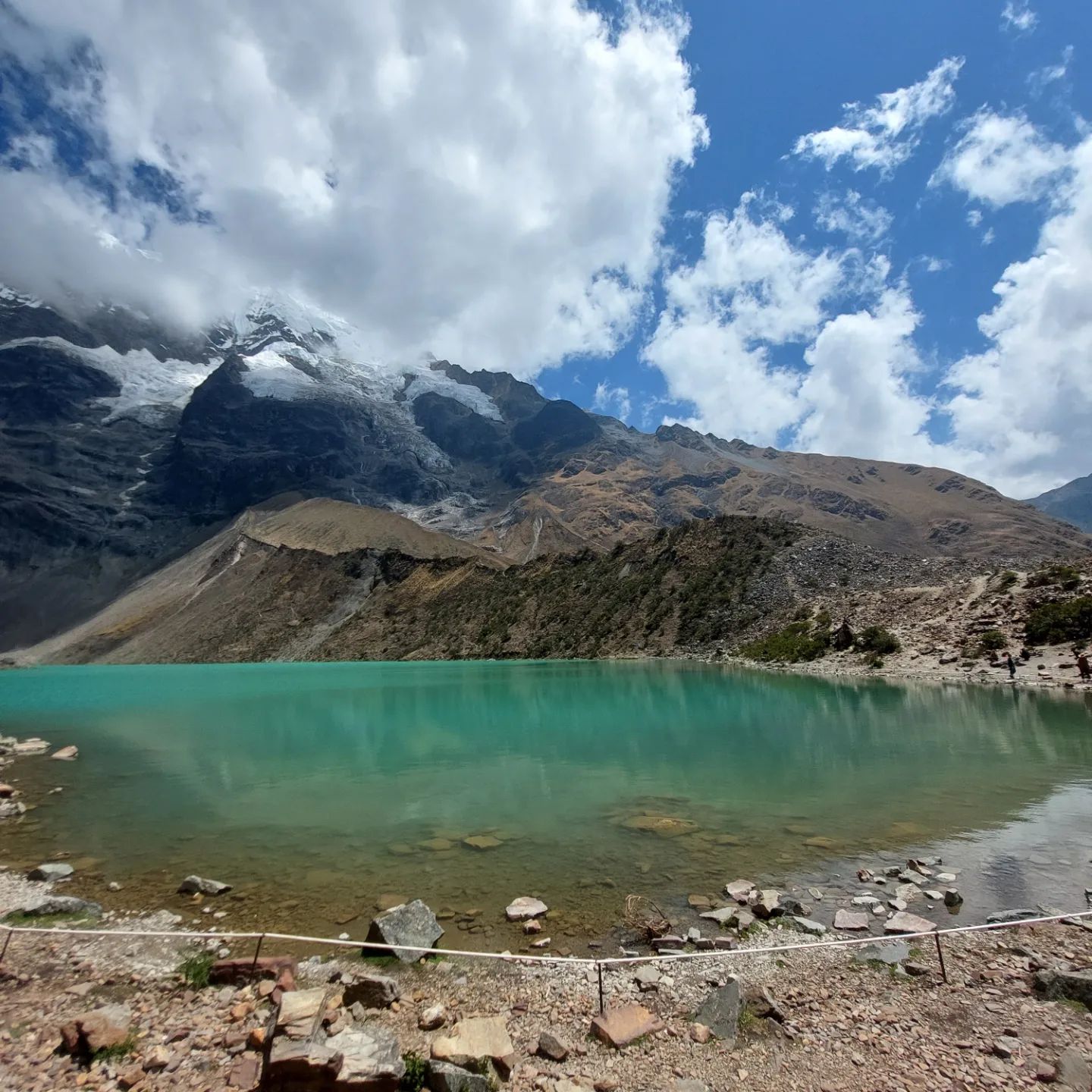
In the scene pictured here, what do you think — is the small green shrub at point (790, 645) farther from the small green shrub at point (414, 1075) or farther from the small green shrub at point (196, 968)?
the small green shrub at point (414, 1075)

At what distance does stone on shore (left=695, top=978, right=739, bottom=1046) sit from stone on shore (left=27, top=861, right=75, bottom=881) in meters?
12.2

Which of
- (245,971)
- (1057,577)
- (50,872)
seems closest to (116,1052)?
(245,971)

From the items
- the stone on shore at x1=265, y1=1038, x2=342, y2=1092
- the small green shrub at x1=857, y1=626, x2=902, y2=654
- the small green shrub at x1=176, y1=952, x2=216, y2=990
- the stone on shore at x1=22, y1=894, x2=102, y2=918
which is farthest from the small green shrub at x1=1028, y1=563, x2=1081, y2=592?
the stone on shore at x1=22, y1=894, x2=102, y2=918

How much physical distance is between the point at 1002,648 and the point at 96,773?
49.4 m

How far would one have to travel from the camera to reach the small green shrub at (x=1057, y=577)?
43.7 meters

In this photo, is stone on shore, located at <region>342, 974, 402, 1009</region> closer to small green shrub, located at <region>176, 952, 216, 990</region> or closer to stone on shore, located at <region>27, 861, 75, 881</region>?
small green shrub, located at <region>176, 952, 216, 990</region>

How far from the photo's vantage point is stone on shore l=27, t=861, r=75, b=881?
40.7ft

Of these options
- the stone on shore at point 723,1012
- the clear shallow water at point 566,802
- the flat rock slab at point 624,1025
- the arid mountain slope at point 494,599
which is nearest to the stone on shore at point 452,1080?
the flat rock slab at point 624,1025

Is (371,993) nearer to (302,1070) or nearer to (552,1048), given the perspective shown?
(302,1070)

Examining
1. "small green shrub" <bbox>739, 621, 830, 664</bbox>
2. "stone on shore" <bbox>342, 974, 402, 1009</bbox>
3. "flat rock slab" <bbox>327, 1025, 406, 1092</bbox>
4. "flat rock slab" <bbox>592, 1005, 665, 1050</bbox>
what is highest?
"small green shrub" <bbox>739, 621, 830, 664</bbox>

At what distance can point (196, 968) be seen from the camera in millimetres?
8391

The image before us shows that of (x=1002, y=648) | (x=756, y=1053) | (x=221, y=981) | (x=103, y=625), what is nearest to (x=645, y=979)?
(x=756, y=1053)

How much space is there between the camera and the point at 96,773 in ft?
73.4

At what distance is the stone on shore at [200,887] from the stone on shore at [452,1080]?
743 centimetres
